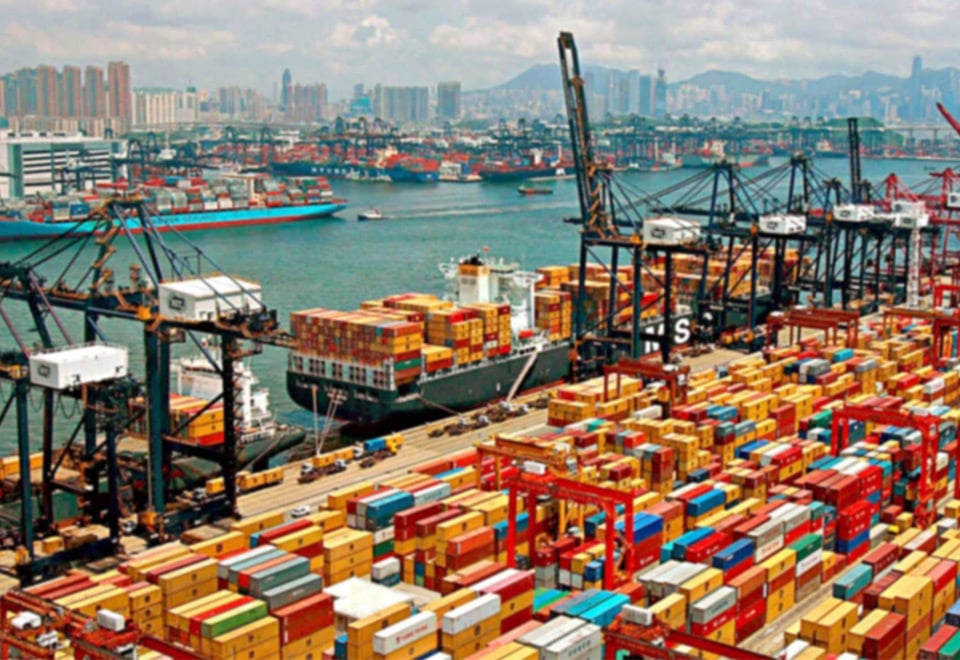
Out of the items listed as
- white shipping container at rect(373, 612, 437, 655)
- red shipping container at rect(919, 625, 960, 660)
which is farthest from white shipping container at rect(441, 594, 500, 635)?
red shipping container at rect(919, 625, 960, 660)

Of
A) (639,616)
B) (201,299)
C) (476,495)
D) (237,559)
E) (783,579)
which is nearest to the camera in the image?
(639,616)

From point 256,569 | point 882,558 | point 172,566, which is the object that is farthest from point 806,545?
point 172,566

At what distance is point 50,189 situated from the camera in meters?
105

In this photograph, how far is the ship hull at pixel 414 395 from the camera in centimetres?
3409

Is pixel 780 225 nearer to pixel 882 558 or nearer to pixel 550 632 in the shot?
pixel 882 558

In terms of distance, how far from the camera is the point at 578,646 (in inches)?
628

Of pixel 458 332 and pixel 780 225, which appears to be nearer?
pixel 458 332

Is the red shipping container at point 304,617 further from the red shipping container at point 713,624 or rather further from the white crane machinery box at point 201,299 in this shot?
the white crane machinery box at point 201,299

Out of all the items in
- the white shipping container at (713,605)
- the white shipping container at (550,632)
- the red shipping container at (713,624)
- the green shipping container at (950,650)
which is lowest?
the red shipping container at (713,624)

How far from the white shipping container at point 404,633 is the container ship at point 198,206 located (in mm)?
62194

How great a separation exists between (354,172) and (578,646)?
13298 centimetres

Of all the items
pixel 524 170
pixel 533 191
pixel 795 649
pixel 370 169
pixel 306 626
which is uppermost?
pixel 524 170

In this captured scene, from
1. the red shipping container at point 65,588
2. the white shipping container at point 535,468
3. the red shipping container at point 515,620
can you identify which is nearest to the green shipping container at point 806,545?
the white shipping container at point 535,468

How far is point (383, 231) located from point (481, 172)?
60829 millimetres
